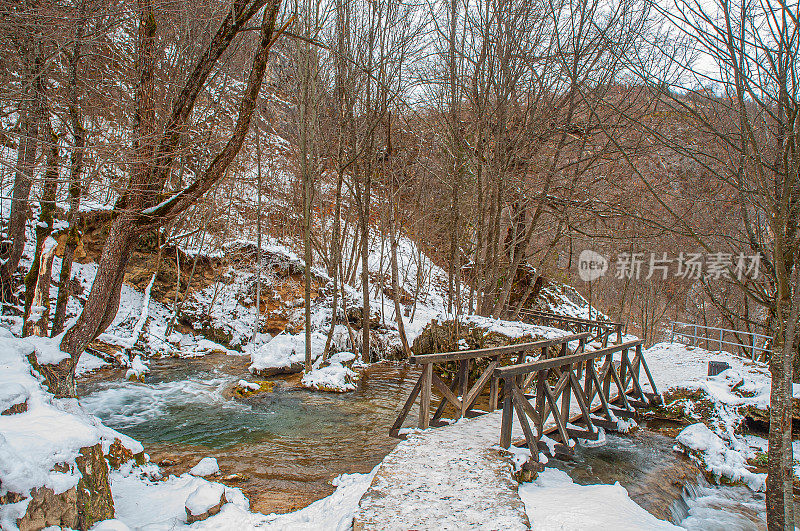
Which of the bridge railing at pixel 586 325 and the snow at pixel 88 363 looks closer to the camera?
the snow at pixel 88 363

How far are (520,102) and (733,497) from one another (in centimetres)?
1086

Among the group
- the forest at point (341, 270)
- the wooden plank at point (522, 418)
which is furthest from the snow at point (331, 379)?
the wooden plank at point (522, 418)

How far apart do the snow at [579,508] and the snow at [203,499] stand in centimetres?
343

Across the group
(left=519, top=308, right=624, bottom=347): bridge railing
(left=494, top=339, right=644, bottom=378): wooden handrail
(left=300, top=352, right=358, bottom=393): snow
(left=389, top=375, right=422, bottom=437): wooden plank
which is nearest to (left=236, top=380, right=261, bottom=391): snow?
(left=300, top=352, right=358, bottom=393): snow

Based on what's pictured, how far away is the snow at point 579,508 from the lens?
4324 millimetres

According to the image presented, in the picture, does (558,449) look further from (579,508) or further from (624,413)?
(624,413)

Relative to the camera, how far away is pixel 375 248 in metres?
23.7

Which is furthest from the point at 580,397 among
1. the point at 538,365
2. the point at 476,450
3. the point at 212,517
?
the point at 212,517

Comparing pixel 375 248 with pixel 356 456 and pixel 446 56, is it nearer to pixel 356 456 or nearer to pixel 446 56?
pixel 446 56

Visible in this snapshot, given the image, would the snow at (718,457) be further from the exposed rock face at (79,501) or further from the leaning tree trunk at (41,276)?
the leaning tree trunk at (41,276)

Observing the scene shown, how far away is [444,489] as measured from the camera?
172 inches

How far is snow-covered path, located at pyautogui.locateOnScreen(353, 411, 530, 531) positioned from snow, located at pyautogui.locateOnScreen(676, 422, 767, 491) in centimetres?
432

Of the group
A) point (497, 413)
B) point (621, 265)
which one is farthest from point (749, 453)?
point (621, 265)

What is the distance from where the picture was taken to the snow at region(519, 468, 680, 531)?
4.32 metres
